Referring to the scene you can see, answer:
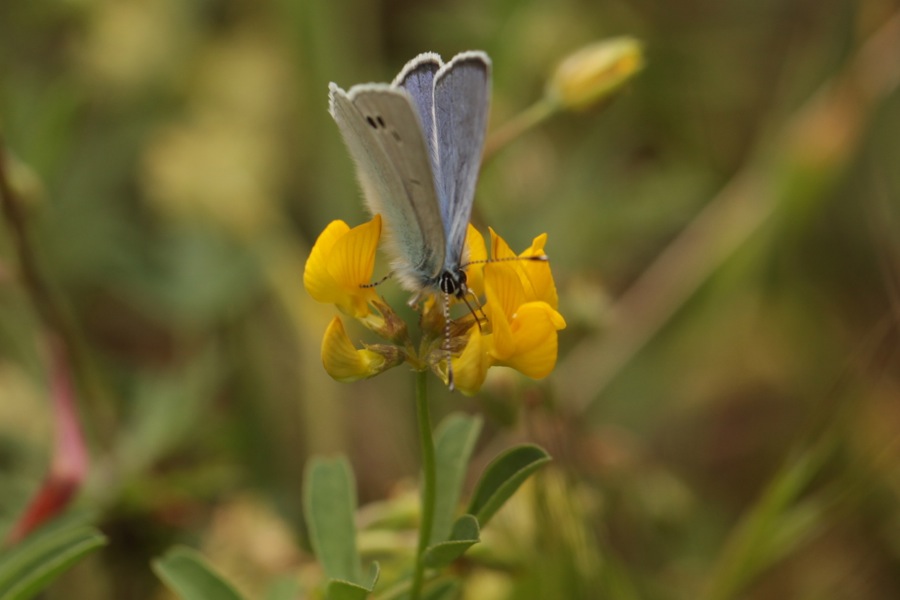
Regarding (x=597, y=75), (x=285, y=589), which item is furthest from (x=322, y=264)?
(x=597, y=75)

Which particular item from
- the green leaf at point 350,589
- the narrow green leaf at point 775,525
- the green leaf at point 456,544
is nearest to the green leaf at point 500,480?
the green leaf at point 456,544

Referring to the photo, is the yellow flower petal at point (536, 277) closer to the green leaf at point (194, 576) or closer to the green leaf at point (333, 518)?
the green leaf at point (333, 518)

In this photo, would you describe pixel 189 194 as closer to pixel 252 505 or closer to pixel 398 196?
pixel 252 505

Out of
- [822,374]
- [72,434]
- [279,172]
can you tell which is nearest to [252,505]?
[72,434]

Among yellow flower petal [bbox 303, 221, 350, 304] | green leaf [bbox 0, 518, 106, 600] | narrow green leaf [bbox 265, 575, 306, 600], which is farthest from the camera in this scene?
narrow green leaf [bbox 265, 575, 306, 600]

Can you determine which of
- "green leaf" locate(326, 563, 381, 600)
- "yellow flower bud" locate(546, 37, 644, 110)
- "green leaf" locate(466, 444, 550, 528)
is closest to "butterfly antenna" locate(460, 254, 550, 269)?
"green leaf" locate(466, 444, 550, 528)

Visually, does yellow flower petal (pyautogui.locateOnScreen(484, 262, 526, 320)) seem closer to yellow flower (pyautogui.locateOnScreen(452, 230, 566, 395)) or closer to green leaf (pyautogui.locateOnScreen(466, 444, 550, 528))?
yellow flower (pyautogui.locateOnScreen(452, 230, 566, 395))
